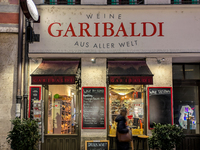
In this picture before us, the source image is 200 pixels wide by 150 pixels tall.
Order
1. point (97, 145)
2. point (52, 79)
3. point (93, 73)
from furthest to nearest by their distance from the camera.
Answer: point (93, 73) < point (97, 145) < point (52, 79)

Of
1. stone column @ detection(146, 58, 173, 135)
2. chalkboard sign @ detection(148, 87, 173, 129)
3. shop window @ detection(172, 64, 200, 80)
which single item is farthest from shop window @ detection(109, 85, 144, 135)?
shop window @ detection(172, 64, 200, 80)

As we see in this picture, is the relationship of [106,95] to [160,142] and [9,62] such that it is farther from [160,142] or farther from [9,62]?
[9,62]

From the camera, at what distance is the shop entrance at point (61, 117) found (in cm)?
952

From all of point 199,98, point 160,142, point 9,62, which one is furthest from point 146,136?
point 9,62

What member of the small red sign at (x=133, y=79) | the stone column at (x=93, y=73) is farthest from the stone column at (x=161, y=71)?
the stone column at (x=93, y=73)

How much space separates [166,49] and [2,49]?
5.64 m

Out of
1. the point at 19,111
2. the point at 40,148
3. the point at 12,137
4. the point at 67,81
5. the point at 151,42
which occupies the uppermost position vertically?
the point at 151,42

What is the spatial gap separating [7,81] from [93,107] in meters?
3.05

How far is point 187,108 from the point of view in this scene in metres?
10.3

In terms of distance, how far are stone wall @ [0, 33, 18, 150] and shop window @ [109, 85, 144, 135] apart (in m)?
3.42

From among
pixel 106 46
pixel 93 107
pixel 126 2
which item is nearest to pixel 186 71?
pixel 106 46

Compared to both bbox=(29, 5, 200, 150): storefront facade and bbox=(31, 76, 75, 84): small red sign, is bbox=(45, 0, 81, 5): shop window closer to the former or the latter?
bbox=(29, 5, 200, 150): storefront facade

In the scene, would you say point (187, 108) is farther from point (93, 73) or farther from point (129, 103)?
point (93, 73)

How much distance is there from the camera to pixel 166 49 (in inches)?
367
